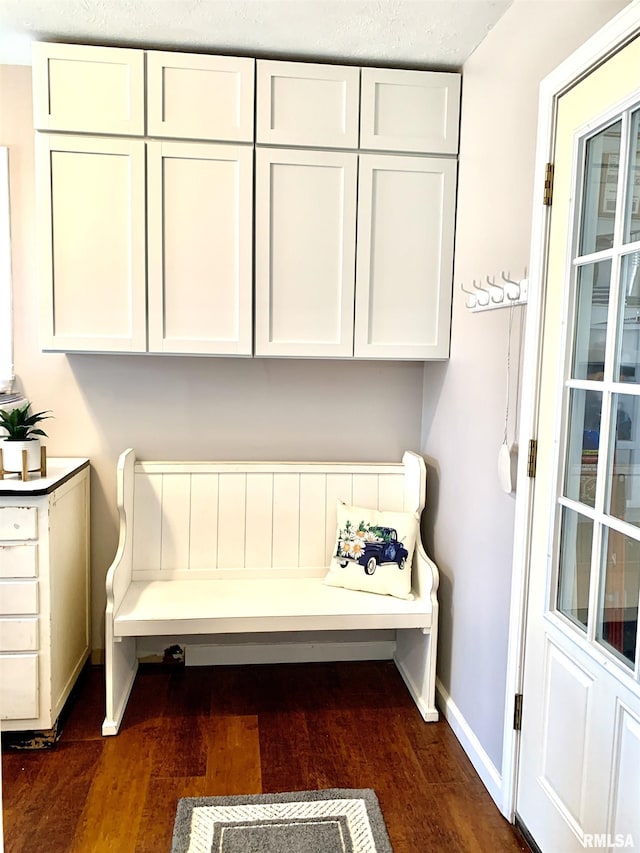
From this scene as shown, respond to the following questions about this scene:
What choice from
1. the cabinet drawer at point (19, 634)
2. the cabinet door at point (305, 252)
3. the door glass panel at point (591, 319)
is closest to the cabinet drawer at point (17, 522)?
the cabinet drawer at point (19, 634)

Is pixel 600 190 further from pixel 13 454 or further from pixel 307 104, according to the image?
pixel 13 454

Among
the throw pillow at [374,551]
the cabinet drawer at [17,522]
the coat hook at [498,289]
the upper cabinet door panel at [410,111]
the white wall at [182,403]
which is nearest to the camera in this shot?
the coat hook at [498,289]

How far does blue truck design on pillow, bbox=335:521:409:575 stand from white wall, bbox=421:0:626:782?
189 millimetres

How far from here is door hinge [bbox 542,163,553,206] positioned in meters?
1.82

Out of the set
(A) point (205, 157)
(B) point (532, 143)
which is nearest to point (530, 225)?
(B) point (532, 143)

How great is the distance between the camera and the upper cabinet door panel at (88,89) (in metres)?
2.36

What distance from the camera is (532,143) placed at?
1939 millimetres

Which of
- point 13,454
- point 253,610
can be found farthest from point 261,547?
point 13,454

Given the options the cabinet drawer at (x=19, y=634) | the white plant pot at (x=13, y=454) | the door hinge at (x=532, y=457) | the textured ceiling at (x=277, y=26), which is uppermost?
the textured ceiling at (x=277, y=26)

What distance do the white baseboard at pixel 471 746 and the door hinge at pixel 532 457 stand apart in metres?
0.97

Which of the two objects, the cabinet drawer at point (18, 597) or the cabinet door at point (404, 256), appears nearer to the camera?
the cabinet drawer at point (18, 597)

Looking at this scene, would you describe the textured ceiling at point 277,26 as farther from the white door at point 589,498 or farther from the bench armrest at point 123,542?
the bench armrest at point 123,542

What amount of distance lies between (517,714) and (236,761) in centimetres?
96

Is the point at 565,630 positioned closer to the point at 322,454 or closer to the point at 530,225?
the point at 530,225
